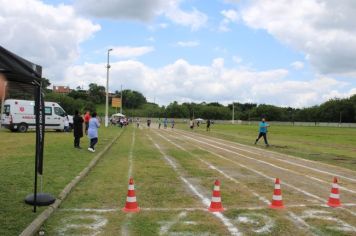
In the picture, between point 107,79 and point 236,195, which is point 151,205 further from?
point 107,79

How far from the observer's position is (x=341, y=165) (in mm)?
17266

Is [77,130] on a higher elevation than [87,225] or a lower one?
higher

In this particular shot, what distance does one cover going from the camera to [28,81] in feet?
22.7

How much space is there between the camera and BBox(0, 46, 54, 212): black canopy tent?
20.0 ft

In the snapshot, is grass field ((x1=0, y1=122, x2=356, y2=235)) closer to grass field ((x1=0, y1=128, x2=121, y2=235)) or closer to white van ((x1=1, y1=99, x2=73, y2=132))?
grass field ((x1=0, y1=128, x2=121, y2=235))

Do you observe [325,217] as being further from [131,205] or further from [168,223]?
[131,205]

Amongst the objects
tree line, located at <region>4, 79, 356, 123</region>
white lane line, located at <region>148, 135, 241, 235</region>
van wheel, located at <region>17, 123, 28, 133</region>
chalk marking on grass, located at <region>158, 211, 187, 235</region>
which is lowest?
chalk marking on grass, located at <region>158, 211, 187, 235</region>

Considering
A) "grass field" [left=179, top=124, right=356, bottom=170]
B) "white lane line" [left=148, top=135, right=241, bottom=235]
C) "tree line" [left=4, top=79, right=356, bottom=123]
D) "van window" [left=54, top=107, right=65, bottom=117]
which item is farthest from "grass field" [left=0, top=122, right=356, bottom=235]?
"tree line" [left=4, top=79, right=356, bottom=123]

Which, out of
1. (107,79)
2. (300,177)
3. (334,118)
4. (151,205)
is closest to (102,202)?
(151,205)

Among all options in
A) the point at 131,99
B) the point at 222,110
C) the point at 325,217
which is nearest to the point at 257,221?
the point at 325,217

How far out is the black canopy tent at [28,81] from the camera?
6098 millimetres

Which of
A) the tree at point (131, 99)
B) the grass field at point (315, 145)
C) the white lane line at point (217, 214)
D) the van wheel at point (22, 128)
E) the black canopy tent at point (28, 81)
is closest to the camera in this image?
the black canopy tent at point (28, 81)

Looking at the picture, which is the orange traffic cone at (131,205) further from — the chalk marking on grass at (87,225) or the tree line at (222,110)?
the tree line at (222,110)

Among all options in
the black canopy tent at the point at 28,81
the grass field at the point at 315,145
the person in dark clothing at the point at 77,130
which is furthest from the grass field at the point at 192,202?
the person in dark clothing at the point at 77,130
